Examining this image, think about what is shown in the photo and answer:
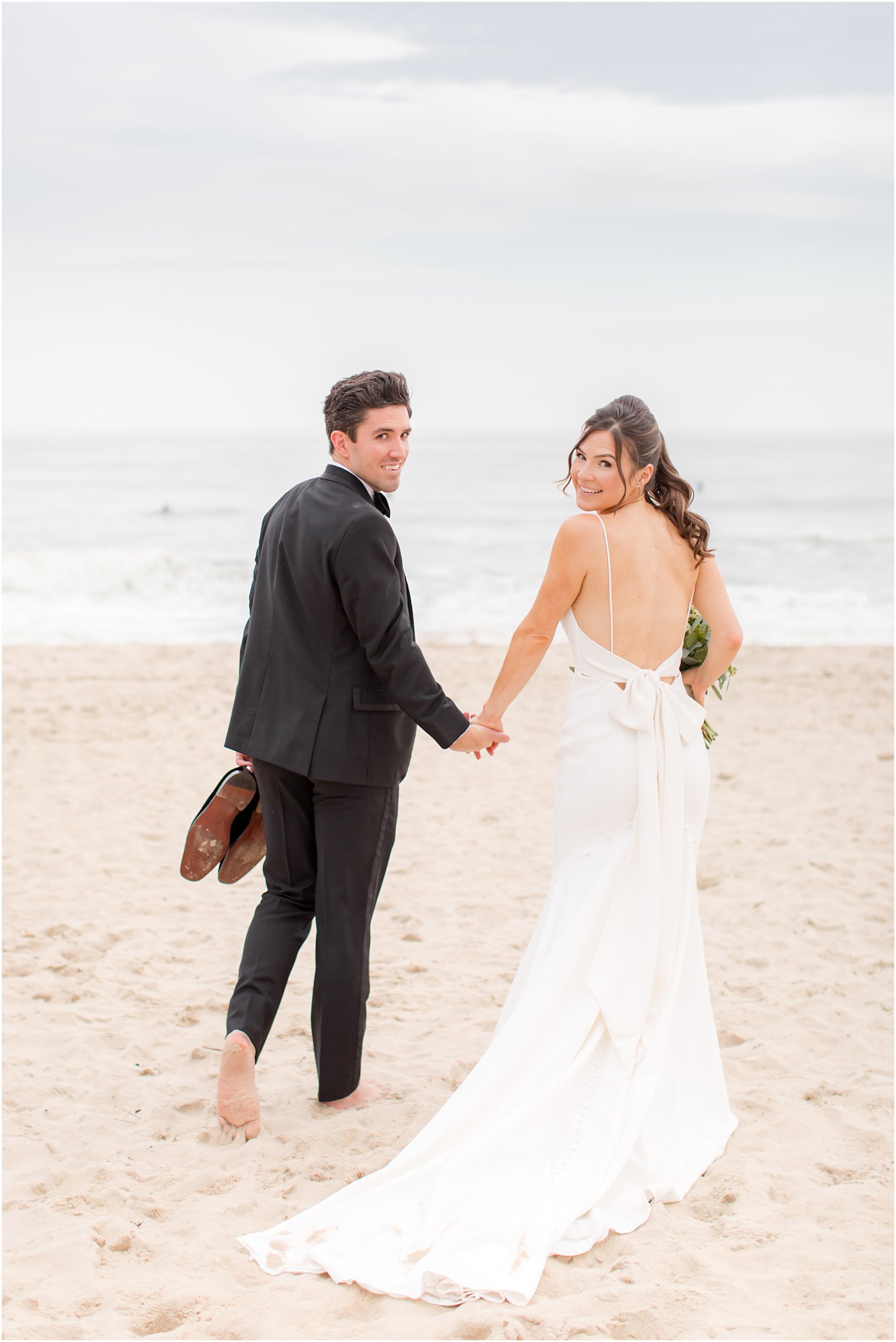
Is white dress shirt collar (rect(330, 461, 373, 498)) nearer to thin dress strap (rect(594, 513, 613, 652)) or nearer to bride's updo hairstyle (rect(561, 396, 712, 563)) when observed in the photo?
bride's updo hairstyle (rect(561, 396, 712, 563))

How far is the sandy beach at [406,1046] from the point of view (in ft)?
8.22

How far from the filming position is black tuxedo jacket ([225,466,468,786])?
3.10 meters

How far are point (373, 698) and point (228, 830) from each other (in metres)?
0.76

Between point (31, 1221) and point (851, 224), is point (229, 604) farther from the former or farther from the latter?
point (851, 224)

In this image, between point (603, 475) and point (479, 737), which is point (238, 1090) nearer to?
point (479, 737)

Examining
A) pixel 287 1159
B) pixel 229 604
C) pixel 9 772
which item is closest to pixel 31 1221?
pixel 287 1159

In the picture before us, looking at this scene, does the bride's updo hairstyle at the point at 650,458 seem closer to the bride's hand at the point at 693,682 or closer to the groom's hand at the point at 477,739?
the bride's hand at the point at 693,682

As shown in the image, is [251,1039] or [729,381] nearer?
[251,1039]

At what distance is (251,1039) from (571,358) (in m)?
51.3

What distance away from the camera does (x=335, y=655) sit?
3.21 metres

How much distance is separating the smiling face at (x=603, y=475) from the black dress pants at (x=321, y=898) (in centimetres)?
105

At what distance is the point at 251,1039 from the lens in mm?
3305

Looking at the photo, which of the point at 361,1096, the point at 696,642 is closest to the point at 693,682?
the point at 696,642

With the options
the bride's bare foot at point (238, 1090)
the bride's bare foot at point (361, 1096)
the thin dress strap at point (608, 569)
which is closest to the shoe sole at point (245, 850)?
the bride's bare foot at point (238, 1090)
